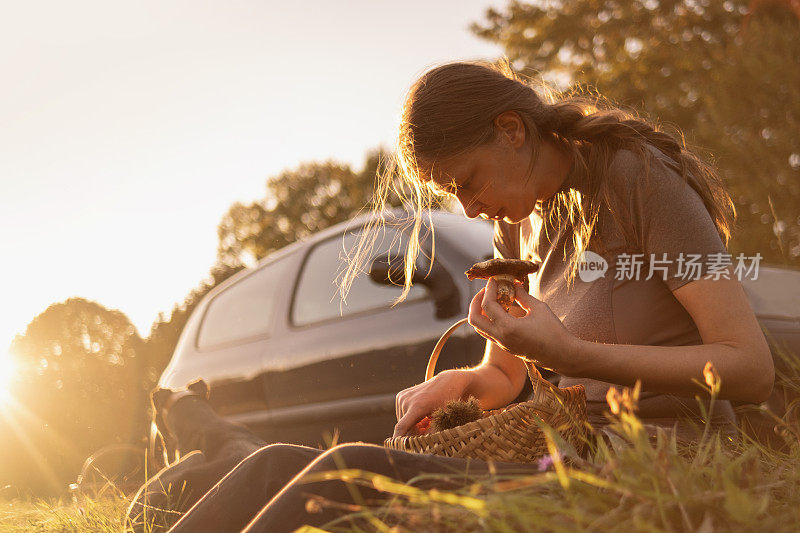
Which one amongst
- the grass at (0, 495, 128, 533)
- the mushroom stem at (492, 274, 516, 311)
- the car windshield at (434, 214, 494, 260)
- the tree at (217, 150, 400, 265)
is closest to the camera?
the mushroom stem at (492, 274, 516, 311)

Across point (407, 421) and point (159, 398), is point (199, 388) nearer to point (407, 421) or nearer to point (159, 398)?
point (159, 398)

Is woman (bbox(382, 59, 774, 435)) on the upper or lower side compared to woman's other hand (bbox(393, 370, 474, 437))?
upper

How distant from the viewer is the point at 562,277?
2221 millimetres

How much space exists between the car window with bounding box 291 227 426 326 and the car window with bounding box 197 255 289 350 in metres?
0.30

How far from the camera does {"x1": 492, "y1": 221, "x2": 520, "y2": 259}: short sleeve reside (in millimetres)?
2670

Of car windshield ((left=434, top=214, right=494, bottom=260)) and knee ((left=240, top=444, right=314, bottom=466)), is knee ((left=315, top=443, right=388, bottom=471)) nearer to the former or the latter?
knee ((left=240, top=444, right=314, bottom=466))

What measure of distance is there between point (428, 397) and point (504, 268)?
0.57 meters

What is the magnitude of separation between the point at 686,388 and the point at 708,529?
2.81 ft

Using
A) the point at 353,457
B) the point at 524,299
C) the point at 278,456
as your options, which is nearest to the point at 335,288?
the point at 524,299

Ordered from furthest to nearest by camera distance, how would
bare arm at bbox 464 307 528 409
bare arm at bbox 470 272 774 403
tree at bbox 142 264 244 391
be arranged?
tree at bbox 142 264 244 391
bare arm at bbox 464 307 528 409
bare arm at bbox 470 272 774 403

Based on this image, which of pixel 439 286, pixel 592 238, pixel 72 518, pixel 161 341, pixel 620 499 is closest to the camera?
pixel 620 499

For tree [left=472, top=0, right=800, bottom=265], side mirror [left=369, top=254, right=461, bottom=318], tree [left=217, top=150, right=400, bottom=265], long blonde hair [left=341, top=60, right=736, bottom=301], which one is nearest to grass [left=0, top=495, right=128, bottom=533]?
side mirror [left=369, top=254, right=461, bottom=318]

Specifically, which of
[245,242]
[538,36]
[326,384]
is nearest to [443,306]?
[326,384]

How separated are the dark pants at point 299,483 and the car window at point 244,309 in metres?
3.33
